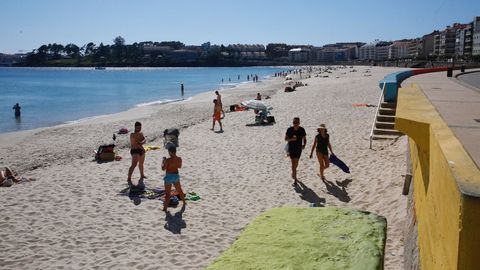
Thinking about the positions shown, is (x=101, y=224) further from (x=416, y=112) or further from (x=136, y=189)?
(x=416, y=112)

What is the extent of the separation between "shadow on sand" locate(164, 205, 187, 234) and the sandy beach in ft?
0.06

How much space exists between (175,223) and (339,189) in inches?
147

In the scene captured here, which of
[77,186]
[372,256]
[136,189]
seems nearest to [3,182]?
[77,186]

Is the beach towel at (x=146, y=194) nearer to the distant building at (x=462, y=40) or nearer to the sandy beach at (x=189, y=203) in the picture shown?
the sandy beach at (x=189, y=203)

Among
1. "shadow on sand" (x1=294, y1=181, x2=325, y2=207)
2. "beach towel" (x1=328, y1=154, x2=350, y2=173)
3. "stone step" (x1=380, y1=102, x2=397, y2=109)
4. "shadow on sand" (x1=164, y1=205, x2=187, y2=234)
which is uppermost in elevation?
"stone step" (x1=380, y1=102, x2=397, y2=109)

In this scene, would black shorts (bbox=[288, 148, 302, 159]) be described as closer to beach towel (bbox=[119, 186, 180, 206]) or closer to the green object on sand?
beach towel (bbox=[119, 186, 180, 206])

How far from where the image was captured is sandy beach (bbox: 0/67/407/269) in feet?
21.8

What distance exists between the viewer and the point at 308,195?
9.13 m

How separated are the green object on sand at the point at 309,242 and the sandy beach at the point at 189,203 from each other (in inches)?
110

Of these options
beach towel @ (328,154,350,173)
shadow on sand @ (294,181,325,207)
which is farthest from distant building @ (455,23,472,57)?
shadow on sand @ (294,181,325,207)

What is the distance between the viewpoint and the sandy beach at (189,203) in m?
6.64

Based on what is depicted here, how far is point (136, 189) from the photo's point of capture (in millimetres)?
9438

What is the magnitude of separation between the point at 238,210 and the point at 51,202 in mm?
3913

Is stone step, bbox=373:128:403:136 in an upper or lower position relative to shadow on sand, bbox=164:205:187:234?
upper
